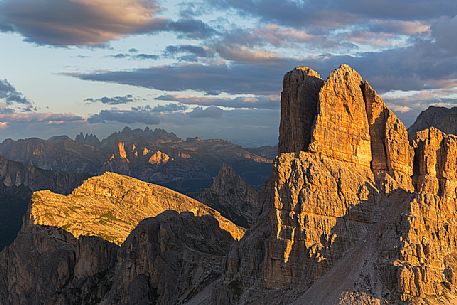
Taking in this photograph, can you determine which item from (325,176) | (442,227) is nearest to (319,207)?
(325,176)

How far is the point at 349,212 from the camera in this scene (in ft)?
490

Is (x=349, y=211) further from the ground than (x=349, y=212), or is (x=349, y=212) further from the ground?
(x=349, y=211)

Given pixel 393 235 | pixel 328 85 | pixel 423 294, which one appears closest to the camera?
pixel 423 294

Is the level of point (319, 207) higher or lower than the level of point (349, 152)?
lower

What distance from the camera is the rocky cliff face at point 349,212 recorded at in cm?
13862

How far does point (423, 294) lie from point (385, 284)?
827 cm

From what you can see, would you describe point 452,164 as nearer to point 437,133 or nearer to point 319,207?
point 437,133

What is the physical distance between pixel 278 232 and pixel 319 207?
38.0 ft

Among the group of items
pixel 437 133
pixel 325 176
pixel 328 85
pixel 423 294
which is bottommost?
pixel 423 294

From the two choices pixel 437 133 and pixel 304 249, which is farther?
pixel 437 133

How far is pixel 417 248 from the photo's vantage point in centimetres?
13888

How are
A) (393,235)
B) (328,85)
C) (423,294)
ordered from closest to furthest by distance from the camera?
(423,294) → (393,235) → (328,85)

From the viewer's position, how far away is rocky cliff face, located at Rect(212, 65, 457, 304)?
455 ft

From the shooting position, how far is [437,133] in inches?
6462
